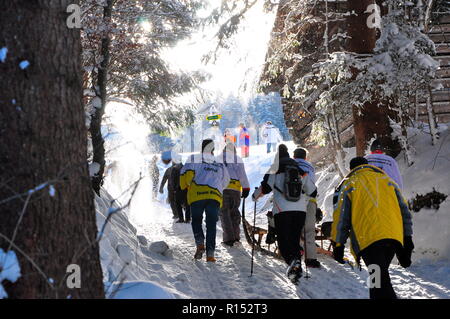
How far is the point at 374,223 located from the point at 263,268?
3452 millimetres

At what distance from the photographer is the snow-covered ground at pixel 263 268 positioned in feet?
17.9

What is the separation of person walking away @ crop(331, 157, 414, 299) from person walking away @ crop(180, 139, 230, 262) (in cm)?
347

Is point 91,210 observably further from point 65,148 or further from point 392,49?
point 392,49

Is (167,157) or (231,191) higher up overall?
(167,157)

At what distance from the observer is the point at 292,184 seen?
653 centimetres

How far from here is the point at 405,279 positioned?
257 inches

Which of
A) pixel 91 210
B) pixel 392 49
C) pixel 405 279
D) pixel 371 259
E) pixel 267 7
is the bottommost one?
pixel 405 279

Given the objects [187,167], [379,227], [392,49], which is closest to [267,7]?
[392,49]

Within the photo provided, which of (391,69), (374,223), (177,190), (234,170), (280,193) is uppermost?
(391,69)

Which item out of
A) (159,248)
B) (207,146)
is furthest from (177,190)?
(207,146)

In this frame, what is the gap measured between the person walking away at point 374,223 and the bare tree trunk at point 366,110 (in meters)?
5.53

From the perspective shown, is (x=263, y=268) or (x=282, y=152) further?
(x=263, y=268)

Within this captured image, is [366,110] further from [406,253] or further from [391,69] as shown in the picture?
[406,253]
